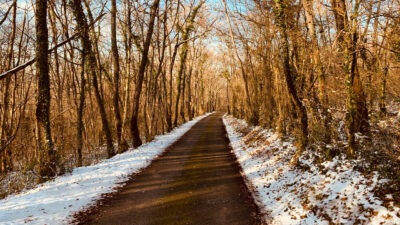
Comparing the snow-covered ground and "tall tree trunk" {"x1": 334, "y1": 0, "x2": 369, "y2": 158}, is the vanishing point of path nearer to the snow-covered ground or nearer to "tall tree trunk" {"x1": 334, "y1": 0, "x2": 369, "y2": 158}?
the snow-covered ground

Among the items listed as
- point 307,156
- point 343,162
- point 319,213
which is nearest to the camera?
point 319,213

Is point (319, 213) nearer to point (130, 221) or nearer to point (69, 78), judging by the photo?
point (130, 221)

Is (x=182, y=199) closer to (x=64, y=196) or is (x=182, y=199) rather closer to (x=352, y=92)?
(x=64, y=196)

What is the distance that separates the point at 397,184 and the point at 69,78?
2459cm

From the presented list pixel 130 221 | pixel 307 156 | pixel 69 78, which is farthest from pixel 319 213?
pixel 69 78

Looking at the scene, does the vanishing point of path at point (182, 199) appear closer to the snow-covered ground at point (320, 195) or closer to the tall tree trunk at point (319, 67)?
the snow-covered ground at point (320, 195)

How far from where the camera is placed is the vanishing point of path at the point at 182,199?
5.35 m

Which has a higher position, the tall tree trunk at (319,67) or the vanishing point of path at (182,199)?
the tall tree trunk at (319,67)

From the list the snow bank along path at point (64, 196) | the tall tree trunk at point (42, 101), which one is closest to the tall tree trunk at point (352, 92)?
the snow bank along path at point (64, 196)

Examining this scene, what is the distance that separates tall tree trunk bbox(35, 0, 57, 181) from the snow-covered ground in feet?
22.5

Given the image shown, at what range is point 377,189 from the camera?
463cm

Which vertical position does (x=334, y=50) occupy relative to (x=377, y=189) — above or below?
above

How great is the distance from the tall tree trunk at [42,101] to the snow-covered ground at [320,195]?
22.5ft

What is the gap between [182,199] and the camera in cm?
641
